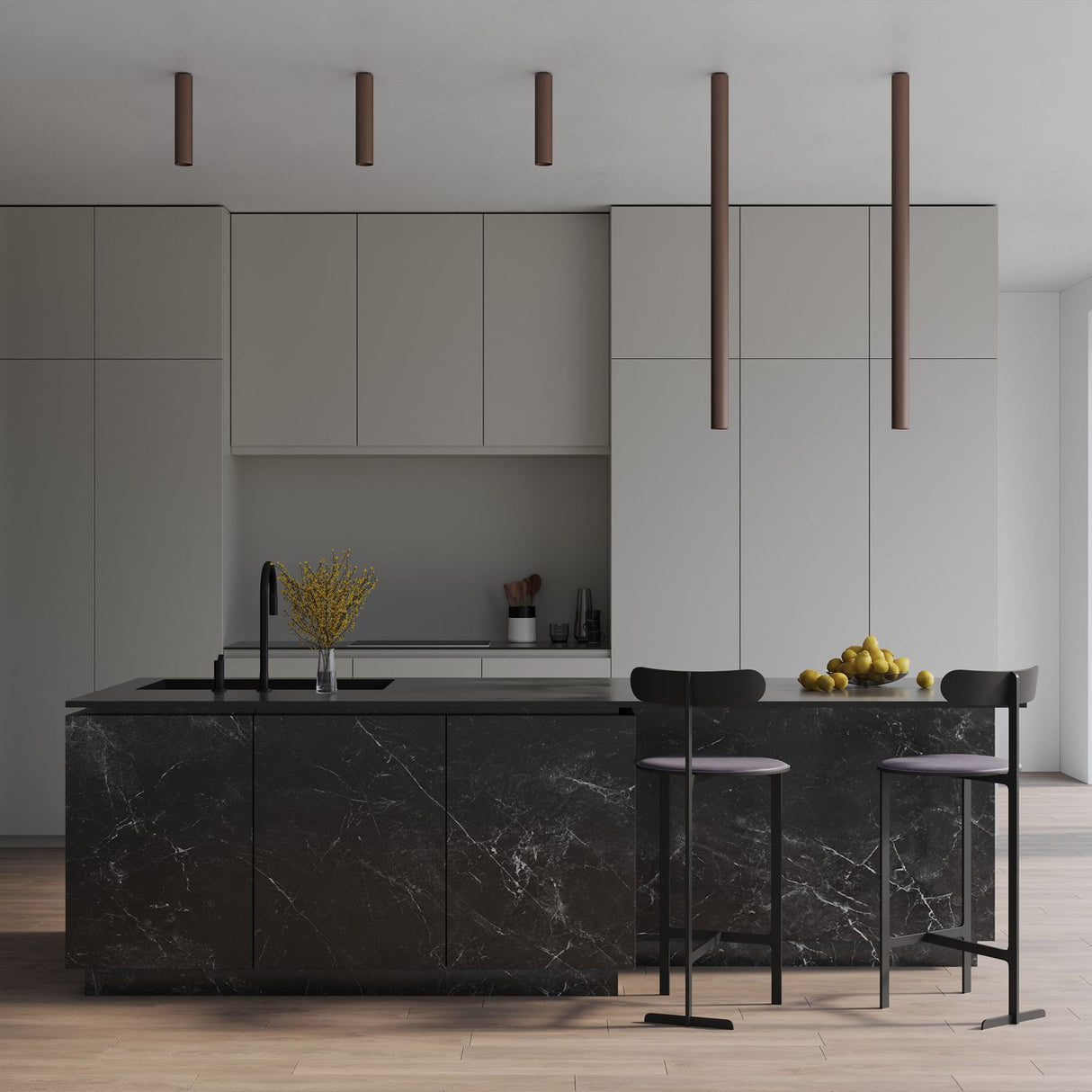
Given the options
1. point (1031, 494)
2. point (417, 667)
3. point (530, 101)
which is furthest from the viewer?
point (1031, 494)

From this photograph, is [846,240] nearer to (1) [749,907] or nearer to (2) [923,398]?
(2) [923,398]

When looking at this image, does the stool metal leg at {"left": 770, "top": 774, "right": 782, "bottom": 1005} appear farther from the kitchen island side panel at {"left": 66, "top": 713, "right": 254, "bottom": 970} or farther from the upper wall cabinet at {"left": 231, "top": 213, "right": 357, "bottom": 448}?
the upper wall cabinet at {"left": 231, "top": 213, "right": 357, "bottom": 448}

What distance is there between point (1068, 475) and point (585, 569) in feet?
10.7

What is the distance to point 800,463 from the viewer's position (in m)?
5.66

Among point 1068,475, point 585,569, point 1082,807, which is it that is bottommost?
point 1082,807

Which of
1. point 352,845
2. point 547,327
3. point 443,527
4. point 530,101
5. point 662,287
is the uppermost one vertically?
point 530,101

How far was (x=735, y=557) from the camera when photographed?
5.66 metres

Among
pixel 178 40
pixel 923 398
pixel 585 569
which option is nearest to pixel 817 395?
pixel 923 398

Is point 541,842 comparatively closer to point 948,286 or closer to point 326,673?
point 326,673

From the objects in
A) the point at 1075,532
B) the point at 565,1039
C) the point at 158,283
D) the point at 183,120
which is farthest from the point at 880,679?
the point at 1075,532

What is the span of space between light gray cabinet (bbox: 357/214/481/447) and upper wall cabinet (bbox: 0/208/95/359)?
127cm

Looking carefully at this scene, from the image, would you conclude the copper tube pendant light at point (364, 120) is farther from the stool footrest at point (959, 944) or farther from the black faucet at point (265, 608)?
the stool footrest at point (959, 944)

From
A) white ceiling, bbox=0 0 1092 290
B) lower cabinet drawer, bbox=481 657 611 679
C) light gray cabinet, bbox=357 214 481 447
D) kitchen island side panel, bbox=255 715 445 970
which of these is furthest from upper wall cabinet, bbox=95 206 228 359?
kitchen island side panel, bbox=255 715 445 970

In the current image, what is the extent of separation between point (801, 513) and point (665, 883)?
2572 mm
